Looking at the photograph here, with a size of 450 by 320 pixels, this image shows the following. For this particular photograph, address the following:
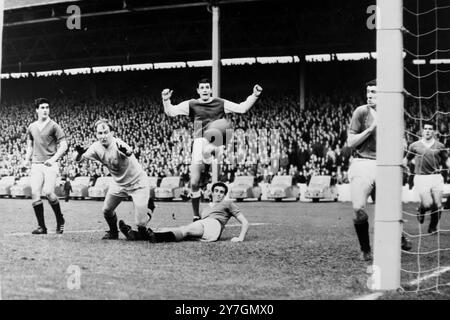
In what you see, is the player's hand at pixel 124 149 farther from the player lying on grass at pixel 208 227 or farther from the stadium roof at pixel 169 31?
the stadium roof at pixel 169 31

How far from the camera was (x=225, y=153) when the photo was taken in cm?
2531

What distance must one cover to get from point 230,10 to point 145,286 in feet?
72.9

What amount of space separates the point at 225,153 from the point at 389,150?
65.9 ft

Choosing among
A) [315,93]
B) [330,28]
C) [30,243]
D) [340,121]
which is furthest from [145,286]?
[315,93]

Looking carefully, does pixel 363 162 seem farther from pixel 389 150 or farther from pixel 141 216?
pixel 141 216

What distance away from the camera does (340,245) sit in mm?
8586

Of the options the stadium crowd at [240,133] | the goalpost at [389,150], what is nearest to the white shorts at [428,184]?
the goalpost at [389,150]

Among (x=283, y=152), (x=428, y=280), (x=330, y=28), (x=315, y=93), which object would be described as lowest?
(x=428, y=280)

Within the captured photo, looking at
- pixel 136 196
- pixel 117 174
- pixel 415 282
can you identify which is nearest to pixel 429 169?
pixel 136 196

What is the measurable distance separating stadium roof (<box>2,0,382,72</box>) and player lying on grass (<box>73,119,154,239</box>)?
14.0m

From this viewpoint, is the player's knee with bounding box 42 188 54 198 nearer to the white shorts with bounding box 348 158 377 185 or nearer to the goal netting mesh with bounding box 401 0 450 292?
the white shorts with bounding box 348 158 377 185

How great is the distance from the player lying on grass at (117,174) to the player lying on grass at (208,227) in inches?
6.6

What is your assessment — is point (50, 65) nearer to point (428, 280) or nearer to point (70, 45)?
point (70, 45)

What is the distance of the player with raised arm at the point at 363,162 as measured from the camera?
7152 millimetres
